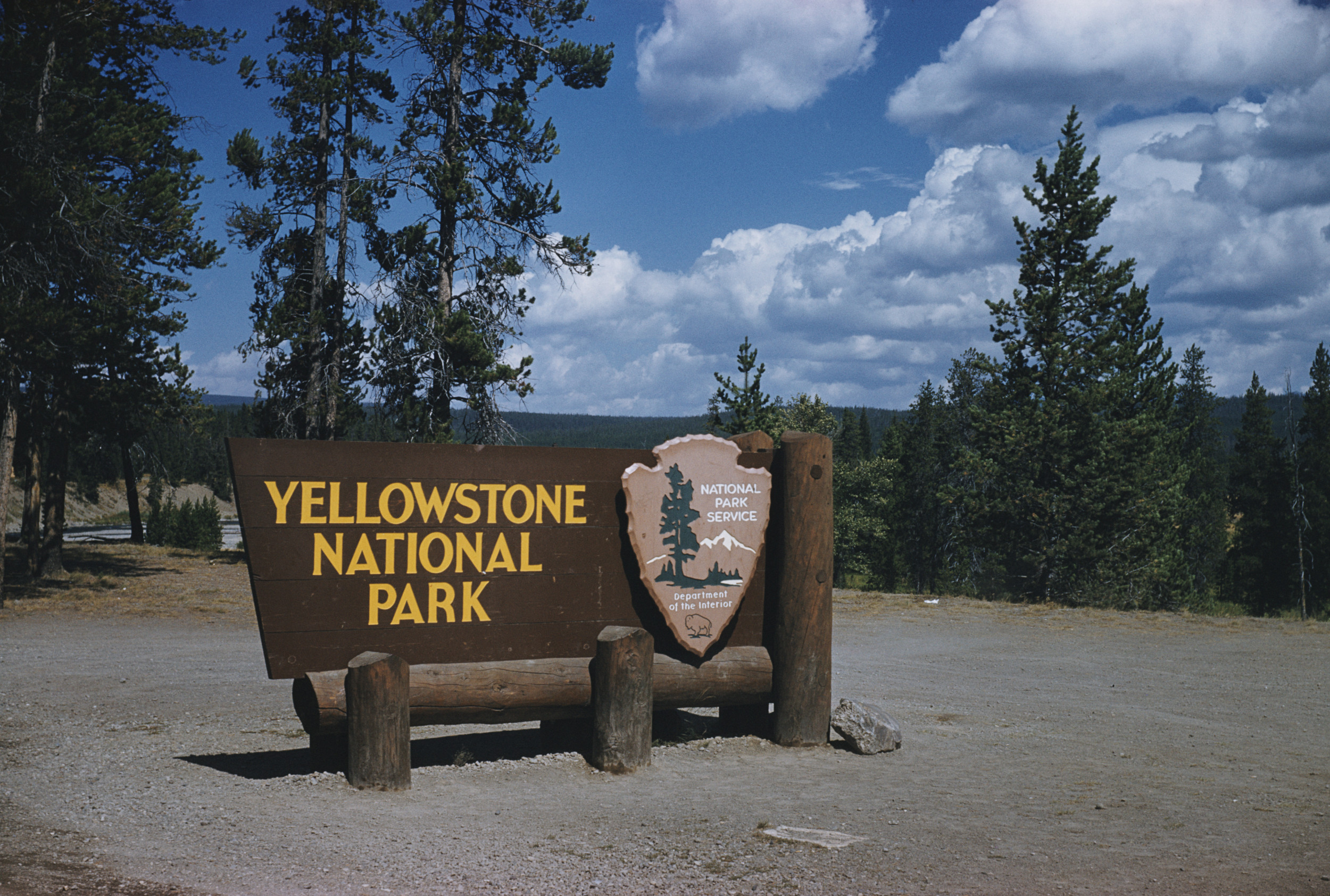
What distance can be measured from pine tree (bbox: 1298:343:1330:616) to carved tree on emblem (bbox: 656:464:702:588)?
49.0 m

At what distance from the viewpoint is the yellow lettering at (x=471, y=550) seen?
6.83 metres

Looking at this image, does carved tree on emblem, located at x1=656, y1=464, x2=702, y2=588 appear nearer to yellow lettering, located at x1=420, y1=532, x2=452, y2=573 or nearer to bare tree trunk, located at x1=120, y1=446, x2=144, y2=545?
yellow lettering, located at x1=420, y1=532, x2=452, y2=573

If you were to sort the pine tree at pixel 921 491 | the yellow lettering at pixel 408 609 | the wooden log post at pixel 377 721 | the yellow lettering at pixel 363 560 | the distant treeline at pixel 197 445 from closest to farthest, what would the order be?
the wooden log post at pixel 377 721 < the yellow lettering at pixel 363 560 < the yellow lettering at pixel 408 609 < the distant treeline at pixel 197 445 < the pine tree at pixel 921 491

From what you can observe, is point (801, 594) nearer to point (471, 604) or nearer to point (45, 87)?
point (471, 604)

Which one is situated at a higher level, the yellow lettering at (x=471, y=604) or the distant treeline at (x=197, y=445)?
the distant treeline at (x=197, y=445)

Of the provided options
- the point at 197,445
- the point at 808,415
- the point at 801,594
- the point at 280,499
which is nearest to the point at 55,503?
the point at 280,499

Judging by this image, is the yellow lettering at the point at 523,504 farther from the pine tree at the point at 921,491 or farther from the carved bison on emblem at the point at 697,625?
the pine tree at the point at 921,491

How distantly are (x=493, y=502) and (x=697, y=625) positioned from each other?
1925mm

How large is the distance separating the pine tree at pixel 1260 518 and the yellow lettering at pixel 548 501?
5117cm

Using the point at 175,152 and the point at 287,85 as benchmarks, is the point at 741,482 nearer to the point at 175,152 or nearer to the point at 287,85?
the point at 175,152

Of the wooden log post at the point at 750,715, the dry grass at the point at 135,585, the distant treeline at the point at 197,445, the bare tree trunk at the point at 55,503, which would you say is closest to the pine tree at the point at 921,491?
the distant treeline at the point at 197,445

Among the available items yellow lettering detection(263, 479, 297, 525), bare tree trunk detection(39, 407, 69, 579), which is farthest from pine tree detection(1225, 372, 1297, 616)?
yellow lettering detection(263, 479, 297, 525)

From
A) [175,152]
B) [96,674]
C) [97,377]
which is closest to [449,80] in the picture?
[175,152]

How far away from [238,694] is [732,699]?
19.1 ft
